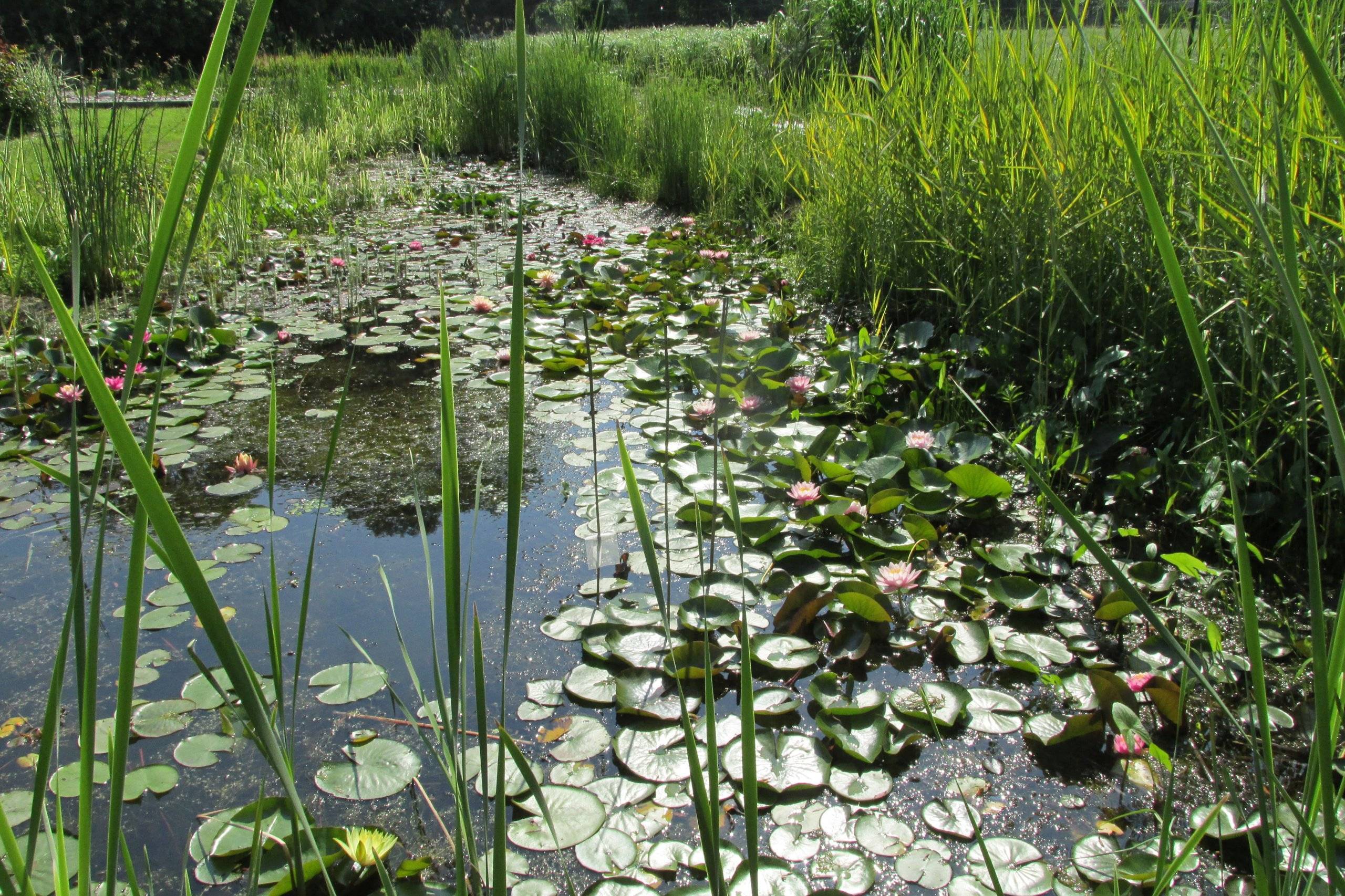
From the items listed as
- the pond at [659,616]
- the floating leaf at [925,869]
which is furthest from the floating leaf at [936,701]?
the floating leaf at [925,869]

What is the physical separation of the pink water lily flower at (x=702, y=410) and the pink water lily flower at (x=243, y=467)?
1.12 meters

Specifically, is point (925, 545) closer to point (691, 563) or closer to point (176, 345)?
point (691, 563)

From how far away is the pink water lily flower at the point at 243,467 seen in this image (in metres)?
2.07

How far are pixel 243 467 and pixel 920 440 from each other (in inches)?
64.2

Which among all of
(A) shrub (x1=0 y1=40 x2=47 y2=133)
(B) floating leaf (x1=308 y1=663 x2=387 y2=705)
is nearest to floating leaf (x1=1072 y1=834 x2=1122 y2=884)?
(B) floating leaf (x1=308 y1=663 x2=387 y2=705)

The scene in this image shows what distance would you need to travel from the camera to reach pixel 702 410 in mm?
2281

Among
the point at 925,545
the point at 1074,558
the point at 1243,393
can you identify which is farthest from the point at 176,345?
the point at 1243,393

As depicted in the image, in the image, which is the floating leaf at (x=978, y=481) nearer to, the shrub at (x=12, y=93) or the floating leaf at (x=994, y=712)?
the floating leaf at (x=994, y=712)

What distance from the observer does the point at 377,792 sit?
120cm

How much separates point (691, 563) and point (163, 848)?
988 millimetres

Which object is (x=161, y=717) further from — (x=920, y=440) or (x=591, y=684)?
(x=920, y=440)

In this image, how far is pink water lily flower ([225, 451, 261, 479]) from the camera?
6.80 ft

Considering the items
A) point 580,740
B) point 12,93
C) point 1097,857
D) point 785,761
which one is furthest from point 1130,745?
point 12,93

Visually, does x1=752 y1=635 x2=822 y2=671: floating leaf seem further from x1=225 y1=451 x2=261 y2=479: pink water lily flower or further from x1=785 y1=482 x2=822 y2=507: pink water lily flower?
x1=225 y1=451 x2=261 y2=479: pink water lily flower
